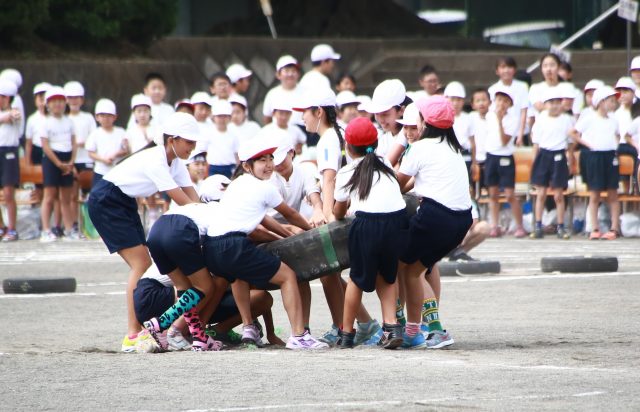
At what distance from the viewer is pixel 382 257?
9.40 meters

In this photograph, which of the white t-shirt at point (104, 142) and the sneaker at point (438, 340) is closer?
the sneaker at point (438, 340)

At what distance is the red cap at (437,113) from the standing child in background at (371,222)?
393mm

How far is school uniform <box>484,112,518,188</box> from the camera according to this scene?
63.2 ft

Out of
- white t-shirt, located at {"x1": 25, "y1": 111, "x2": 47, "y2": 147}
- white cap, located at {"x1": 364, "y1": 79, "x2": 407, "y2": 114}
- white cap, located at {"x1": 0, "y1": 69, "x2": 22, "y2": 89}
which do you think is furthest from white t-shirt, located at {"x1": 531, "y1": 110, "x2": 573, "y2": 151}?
white cap, located at {"x1": 364, "y1": 79, "x2": 407, "y2": 114}

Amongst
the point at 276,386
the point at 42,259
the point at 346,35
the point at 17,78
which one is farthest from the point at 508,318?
the point at 346,35

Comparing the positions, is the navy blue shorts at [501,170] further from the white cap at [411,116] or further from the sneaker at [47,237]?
the white cap at [411,116]

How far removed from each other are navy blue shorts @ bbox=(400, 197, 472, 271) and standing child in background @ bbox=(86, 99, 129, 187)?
410 inches

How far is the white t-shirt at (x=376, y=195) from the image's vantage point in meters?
9.36

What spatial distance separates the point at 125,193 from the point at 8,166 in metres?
10.5

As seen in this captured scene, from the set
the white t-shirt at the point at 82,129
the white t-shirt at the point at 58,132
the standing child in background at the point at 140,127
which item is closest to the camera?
the standing child in background at the point at 140,127

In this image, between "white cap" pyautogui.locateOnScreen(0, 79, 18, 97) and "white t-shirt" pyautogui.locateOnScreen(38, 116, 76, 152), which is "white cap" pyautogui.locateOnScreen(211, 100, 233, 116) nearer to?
"white t-shirt" pyautogui.locateOnScreen(38, 116, 76, 152)

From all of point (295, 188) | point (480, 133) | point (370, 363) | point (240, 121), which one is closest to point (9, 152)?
point (240, 121)

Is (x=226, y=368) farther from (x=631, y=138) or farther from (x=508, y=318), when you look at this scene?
(x=631, y=138)

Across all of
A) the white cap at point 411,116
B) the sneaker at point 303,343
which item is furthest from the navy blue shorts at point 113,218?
the white cap at point 411,116
